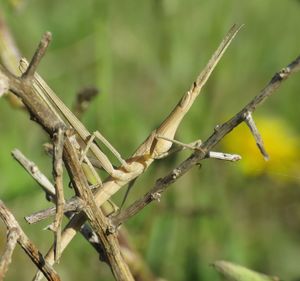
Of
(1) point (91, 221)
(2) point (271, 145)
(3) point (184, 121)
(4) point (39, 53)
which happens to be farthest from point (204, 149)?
(2) point (271, 145)

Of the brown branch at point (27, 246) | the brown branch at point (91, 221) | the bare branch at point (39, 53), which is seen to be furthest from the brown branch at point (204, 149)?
the bare branch at point (39, 53)

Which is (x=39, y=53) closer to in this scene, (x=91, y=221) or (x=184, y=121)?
(x=91, y=221)

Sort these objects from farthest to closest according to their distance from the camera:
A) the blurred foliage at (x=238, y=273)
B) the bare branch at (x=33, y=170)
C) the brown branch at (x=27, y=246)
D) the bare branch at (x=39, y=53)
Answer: the blurred foliage at (x=238, y=273) < the bare branch at (x=33, y=170) < the brown branch at (x=27, y=246) < the bare branch at (x=39, y=53)

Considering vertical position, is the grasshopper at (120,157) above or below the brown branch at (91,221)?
above

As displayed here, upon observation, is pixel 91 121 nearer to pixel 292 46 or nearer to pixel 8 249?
pixel 292 46

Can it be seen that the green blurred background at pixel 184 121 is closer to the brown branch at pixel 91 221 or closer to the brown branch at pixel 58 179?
the brown branch at pixel 91 221
